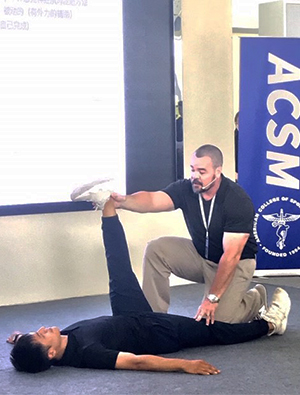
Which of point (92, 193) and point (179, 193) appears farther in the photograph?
point (179, 193)

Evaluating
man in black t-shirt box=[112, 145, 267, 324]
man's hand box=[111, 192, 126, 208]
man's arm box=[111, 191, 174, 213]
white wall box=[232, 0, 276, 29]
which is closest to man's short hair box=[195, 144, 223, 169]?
man in black t-shirt box=[112, 145, 267, 324]

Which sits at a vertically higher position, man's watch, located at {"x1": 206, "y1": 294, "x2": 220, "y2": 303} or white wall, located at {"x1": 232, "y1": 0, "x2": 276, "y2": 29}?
white wall, located at {"x1": 232, "y1": 0, "x2": 276, "y2": 29}

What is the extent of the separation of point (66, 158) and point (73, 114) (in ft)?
0.90

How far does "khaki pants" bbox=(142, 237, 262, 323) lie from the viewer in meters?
3.57

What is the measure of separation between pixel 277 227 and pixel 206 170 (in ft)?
5.13

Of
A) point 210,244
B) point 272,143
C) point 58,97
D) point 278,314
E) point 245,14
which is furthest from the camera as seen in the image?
point 245,14

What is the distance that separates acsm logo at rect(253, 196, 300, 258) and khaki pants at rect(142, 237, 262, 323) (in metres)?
1.30

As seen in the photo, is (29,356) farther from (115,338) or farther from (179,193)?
(179,193)

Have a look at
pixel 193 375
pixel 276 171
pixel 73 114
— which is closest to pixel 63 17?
pixel 73 114

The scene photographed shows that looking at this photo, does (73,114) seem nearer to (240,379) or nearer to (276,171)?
(276,171)

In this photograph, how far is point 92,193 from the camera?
3.52 meters

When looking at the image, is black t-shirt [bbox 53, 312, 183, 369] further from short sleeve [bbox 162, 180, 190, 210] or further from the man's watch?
short sleeve [bbox 162, 180, 190, 210]

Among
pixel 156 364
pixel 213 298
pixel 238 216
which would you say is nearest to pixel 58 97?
pixel 238 216

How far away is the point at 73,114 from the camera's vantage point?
4.48 meters
